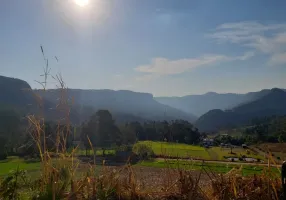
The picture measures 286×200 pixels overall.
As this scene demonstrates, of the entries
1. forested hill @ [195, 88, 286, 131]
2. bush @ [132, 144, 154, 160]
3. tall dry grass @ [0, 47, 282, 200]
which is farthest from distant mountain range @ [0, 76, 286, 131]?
A: tall dry grass @ [0, 47, 282, 200]

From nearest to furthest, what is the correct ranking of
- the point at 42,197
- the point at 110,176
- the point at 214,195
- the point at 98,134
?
the point at 42,197
the point at 214,195
the point at 110,176
the point at 98,134

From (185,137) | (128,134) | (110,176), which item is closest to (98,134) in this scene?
(128,134)

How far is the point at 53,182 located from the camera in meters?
2.37

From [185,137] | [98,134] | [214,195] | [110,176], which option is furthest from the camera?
[185,137]

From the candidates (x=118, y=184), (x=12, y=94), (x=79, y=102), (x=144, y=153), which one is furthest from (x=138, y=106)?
(x=118, y=184)

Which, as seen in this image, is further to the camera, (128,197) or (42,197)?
(128,197)

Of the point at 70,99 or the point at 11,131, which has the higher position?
the point at 70,99

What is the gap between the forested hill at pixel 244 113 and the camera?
11944cm

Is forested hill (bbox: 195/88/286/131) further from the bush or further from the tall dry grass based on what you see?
the tall dry grass

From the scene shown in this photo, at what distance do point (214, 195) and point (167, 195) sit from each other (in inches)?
14.3

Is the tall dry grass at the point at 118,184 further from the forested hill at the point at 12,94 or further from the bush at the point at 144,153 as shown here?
the forested hill at the point at 12,94

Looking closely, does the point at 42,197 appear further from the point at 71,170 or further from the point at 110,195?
the point at 110,195

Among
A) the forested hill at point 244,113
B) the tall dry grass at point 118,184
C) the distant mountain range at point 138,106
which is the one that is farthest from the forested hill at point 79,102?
the forested hill at point 244,113

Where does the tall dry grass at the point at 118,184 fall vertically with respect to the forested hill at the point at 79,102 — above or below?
below
